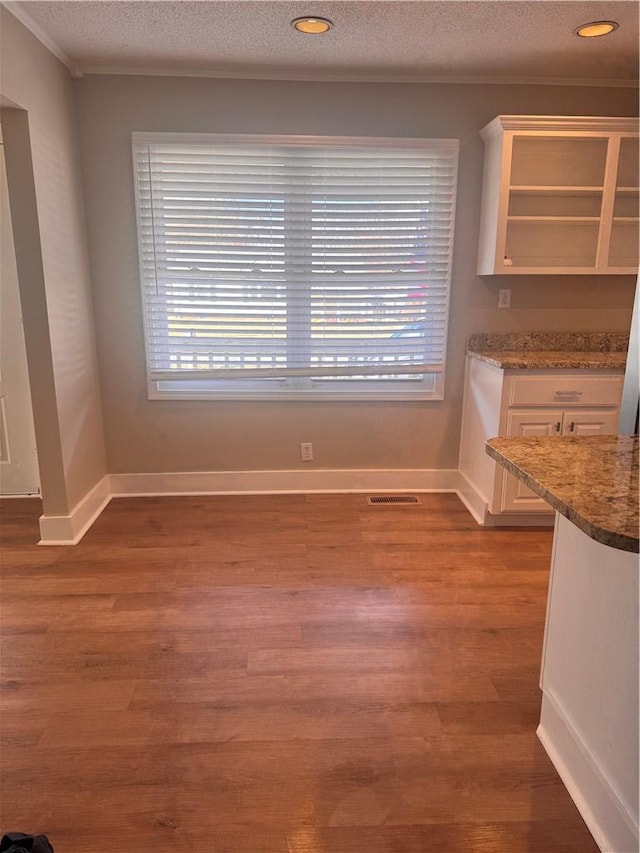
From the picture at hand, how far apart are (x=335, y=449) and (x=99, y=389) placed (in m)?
1.53

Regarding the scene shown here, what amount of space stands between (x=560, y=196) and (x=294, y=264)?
1.57 metres

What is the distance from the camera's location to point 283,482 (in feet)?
12.3

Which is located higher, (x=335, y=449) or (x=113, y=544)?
(x=335, y=449)

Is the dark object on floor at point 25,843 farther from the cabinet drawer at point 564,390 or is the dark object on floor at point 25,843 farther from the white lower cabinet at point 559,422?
the cabinet drawer at point 564,390

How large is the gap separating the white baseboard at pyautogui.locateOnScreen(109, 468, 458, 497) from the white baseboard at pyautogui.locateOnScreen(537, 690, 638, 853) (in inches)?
82.1

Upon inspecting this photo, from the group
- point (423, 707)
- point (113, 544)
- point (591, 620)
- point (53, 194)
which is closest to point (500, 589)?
point (423, 707)

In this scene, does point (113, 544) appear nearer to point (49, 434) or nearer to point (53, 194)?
point (49, 434)

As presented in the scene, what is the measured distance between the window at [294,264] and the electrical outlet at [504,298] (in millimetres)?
334

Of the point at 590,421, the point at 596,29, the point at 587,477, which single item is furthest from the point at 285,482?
the point at 596,29

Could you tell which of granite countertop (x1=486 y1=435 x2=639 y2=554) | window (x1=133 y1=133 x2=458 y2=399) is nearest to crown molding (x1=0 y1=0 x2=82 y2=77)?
window (x1=133 y1=133 x2=458 y2=399)

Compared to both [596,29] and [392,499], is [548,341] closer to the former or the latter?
[392,499]

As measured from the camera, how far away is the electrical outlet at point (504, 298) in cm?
348

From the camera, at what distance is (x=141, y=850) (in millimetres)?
1394

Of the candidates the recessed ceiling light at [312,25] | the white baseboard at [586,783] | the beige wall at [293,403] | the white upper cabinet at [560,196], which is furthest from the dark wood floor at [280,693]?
the recessed ceiling light at [312,25]
